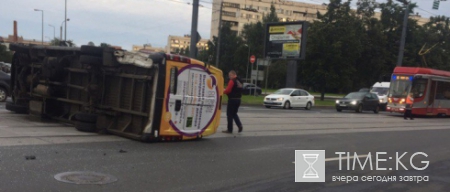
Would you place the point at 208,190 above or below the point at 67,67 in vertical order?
below

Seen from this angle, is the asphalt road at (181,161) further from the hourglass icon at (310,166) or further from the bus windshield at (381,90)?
the bus windshield at (381,90)

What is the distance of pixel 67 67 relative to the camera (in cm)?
1112

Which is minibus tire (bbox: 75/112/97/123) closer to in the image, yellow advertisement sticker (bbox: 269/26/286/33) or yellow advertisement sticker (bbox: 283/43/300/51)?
yellow advertisement sticker (bbox: 283/43/300/51)

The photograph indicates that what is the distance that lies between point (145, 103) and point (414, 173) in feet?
17.9

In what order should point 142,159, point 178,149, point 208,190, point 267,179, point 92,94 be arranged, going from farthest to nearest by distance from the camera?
point 92,94 → point 178,149 → point 142,159 → point 267,179 → point 208,190

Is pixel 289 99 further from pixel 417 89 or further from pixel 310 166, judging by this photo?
pixel 310 166

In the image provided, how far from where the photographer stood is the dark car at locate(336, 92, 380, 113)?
30250 millimetres

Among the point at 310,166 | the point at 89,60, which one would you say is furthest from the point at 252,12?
the point at 310,166

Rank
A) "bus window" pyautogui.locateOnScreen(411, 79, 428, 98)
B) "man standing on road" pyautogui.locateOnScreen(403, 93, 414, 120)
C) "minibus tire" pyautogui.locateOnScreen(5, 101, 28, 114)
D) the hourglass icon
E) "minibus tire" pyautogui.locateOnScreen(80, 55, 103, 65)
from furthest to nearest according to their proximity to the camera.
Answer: "bus window" pyautogui.locateOnScreen(411, 79, 428, 98) → "man standing on road" pyautogui.locateOnScreen(403, 93, 414, 120) → "minibus tire" pyautogui.locateOnScreen(5, 101, 28, 114) → "minibus tire" pyautogui.locateOnScreen(80, 55, 103, 65) → the hourglass icon

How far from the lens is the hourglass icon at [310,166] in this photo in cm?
759

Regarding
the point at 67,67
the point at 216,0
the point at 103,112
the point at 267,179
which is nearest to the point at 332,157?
the point at 267,179

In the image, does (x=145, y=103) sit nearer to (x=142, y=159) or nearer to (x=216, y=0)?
(x=142, y=159)

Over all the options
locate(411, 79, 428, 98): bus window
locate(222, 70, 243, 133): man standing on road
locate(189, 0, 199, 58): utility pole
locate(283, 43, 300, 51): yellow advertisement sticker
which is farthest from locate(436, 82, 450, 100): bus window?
locate(222, 70, 243, 133): man standing on road

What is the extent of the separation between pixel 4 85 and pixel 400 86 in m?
21.8
